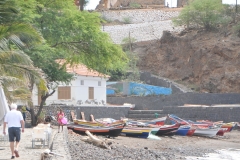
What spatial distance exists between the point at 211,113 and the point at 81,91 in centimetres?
1057

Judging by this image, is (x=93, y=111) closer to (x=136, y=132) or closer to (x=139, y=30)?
(x=136, y=132)

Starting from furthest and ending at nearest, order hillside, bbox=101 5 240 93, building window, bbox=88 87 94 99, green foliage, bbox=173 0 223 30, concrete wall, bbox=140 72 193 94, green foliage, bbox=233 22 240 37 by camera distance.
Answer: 1. green foliage, bbox=173 0 223 30
2. green foliage, bbox=233 22 240 37
3. hillside, bbox=101 5 240 93
4. concrete wall, bbox=140 72 193 94
5. building window, bbox=88 87 94 99

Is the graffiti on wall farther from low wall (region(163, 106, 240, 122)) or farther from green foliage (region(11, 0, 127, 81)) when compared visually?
green foliage (region(11, 0, 127, 81))

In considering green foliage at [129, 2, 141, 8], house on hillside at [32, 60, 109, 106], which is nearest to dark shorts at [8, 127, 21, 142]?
house on hillside at [32, 60, 109, 106]

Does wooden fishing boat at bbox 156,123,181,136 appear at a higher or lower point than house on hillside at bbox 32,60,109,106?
lower

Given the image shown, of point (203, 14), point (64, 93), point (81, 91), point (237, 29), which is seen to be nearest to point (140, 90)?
point (81, 91)

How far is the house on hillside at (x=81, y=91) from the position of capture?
39.6 meters

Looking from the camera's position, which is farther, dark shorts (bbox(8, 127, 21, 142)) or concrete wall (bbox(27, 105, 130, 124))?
concrete wall (bbox(27, 105, 130, 124))

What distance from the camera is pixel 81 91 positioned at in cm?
4053

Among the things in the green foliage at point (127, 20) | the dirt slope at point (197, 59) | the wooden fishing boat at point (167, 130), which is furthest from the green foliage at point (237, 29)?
the wooden fishing boat at point (167, 130)

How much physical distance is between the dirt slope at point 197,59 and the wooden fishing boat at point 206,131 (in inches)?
706

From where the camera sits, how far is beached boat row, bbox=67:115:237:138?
28.5 m

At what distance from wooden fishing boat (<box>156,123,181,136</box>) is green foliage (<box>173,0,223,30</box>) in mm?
28643

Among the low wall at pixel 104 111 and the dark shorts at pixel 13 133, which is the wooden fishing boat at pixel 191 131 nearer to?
the low wall at pixel 104 111
